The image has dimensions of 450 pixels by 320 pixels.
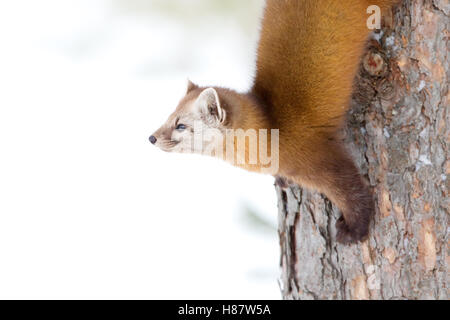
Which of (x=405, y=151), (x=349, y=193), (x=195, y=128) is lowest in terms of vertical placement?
(x=349, y=193)

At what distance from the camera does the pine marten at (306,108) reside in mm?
2615

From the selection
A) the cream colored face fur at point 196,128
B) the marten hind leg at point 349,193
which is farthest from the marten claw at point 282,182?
the cream colored face fur at point 196,128

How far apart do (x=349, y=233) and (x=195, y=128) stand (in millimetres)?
873

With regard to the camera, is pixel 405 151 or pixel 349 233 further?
pixel 349 233

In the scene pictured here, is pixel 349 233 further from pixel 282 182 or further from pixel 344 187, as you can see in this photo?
pixel 282 182

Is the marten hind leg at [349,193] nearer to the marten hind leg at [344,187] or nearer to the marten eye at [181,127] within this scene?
the marten hind leg at [344,187]

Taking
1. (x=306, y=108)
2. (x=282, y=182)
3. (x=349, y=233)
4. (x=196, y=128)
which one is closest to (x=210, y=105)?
(x=196, y=128)

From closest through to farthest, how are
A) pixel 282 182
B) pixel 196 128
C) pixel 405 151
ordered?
pixel 405 151
pixel 196 128
pixel 282 182

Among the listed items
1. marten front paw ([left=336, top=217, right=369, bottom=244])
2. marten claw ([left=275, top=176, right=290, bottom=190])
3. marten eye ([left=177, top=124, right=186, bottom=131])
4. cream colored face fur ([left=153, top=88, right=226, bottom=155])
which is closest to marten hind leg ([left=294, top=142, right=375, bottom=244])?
marten front paw ([left=336, top=217, right=369, bottom=244])

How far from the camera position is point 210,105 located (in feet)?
8.63

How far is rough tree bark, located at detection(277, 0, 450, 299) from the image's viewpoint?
2471 millimetres

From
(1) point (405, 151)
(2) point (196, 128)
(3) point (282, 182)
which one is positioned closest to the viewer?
(1) point (405, 151)

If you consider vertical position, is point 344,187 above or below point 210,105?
below
